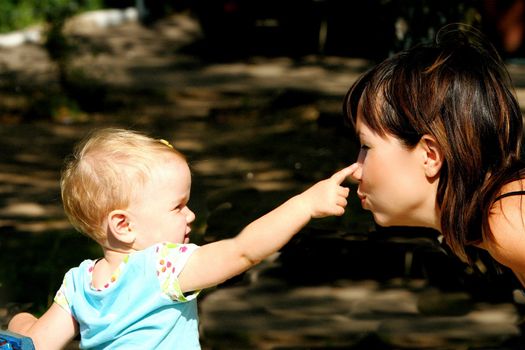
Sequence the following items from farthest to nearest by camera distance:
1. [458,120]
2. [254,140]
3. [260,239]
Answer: [254,140]
[458,120]
[260,239]

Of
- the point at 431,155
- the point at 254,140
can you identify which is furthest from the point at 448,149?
the point at 254,140

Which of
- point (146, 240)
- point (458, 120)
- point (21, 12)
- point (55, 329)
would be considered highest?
point (458, 120)

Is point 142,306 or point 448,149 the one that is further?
point 448,149

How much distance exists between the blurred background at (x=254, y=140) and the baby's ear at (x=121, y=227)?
148 centimetres

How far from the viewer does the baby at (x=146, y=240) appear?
7.53 feet

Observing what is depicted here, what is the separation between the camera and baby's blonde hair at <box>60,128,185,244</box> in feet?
7.80

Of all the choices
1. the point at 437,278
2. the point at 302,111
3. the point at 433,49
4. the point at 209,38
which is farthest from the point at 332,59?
the point at 433,49

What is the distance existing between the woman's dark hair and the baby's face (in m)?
0.54

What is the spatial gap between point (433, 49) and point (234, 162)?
4196mm

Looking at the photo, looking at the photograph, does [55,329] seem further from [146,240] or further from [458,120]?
[458,120]

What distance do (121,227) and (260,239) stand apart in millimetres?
376

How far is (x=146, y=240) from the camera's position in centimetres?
243

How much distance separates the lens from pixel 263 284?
4.58 metres

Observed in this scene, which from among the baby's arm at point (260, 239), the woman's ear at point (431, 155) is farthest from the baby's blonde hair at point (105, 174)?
the woman's ear at point (431, 155)
